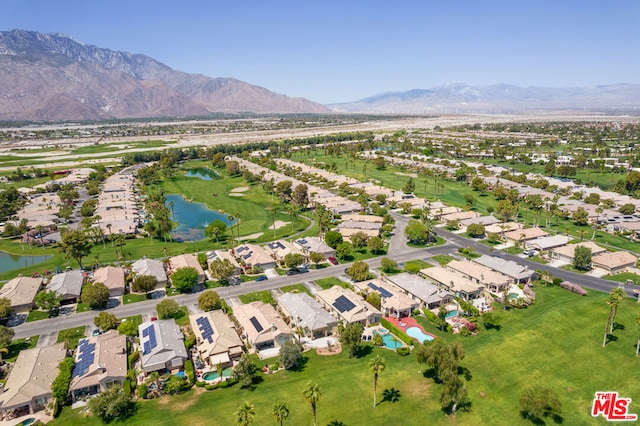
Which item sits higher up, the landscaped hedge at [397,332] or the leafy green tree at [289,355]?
the leafy green tree at [289,355]

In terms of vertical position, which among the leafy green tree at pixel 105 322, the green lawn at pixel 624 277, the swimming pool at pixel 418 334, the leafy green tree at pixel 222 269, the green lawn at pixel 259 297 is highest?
the leafy green tree at pixel 222 269

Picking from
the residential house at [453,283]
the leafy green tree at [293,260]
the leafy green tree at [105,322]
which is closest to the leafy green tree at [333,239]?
the leafy green tree at [293,260]

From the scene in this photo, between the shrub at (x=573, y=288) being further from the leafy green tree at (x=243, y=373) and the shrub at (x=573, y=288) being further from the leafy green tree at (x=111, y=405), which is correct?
the leafy green tree at (x=111, y=405)

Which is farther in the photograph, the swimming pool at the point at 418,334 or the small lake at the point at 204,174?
the small lake at the point at 204,174

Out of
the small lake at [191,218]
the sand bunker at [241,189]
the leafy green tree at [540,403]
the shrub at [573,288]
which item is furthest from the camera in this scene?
the sand bunker at [241,189]

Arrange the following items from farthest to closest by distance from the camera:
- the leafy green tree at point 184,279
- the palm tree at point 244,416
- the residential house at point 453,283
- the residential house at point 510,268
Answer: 1. the residential house at point 510,268
2. the leafy green tree at point 184,279
3. the residential house at point 453,283
4. the palm tree at point 244,416
